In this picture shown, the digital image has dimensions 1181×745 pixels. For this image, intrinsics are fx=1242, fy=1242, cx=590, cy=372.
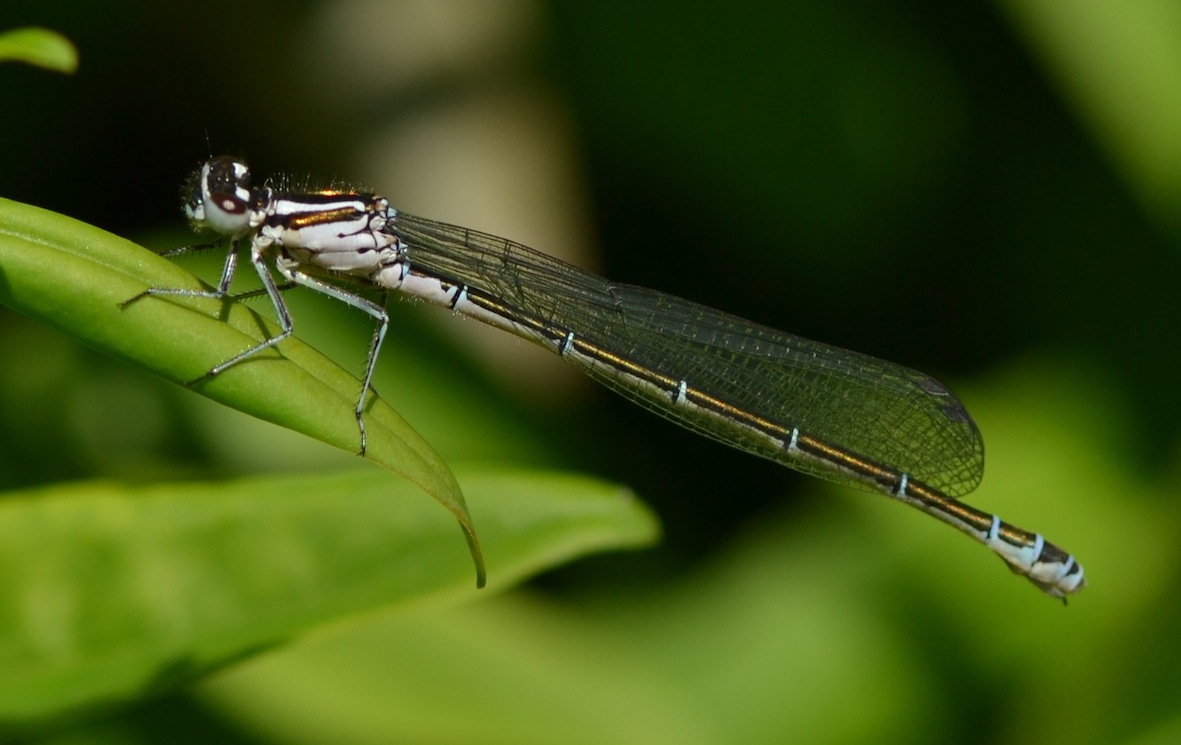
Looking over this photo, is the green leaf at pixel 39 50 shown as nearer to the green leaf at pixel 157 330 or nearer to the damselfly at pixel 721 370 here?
the green leaf at pixel 157 330

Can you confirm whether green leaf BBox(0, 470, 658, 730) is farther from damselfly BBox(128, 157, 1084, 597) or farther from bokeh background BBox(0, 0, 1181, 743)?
bokeh background BBox(0, 0, 1181, 743)

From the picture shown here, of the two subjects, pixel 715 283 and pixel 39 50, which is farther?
pixel 715 283

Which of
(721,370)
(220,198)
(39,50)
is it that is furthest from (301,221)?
(721,370)

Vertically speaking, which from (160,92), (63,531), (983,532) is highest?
(160,92)

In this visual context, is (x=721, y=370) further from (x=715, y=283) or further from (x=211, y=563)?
(x=211, y=563)

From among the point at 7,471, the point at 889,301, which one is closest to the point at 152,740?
the point at 7,471

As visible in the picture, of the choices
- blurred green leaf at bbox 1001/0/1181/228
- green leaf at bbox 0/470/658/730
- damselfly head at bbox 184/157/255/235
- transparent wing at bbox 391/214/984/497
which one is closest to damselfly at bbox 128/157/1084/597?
transparent wing at bbox 391/214/984/497

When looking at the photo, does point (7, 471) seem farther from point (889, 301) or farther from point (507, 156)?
point (889, 301)
